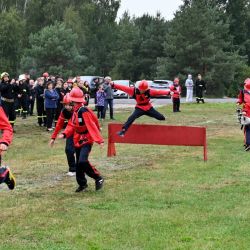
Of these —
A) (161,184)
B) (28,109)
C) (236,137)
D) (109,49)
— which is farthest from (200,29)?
(161,184)

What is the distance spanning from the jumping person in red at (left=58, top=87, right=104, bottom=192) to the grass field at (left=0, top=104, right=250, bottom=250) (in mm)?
282

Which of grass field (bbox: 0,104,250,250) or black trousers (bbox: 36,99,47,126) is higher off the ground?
black trousers (bbox: 36,99,47,126)

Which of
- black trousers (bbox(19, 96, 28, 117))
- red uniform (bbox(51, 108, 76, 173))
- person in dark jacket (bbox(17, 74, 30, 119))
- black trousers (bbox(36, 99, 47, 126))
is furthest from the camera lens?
black trousers (bbox(19, 96, 28, 117))

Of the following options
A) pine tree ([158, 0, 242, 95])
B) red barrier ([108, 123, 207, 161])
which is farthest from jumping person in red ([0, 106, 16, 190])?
pine tree ([158, 0, 242, 95])

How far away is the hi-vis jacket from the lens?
10094mm

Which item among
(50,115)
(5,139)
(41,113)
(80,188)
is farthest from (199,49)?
(5,139)

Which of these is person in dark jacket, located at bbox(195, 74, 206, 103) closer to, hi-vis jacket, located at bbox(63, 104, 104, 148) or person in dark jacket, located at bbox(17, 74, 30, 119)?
person in dark jacket, located at bbox(17, 74, 30, 119)

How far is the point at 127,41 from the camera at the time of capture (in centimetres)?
6819

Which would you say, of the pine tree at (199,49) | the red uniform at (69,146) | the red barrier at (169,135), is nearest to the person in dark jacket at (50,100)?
the red barrier at (169,135)

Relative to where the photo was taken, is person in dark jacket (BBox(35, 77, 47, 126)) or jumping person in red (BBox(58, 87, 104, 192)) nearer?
jumping person in red (BBox(58, 87, 104, 192))

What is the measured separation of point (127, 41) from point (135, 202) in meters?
59.8

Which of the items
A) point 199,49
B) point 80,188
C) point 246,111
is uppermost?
point 199,49

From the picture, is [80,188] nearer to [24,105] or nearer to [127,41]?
[24,105]

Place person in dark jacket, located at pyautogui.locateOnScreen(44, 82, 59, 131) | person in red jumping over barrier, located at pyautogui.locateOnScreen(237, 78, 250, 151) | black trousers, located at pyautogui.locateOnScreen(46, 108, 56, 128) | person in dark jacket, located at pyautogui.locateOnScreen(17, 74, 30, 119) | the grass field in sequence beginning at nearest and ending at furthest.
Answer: the grass field < person in red jumping over barrier, located at pyautogui.locateOnScreen(237, 78, 250, 151) < person in dark jacket, located at pyautogui.locateOnScreen(44, 82, 59, 131) < black trousers, located at pyautogui.locateOnScreen(46, 108, 56, 128) < person in dark jacket, located at pyautogui.locateOnScreen(17, 74, 30, 119)
